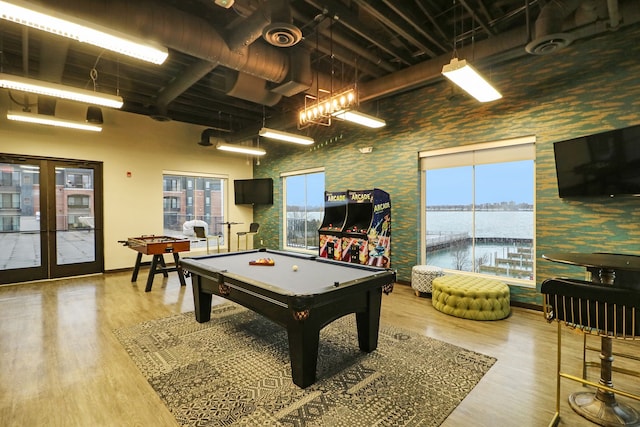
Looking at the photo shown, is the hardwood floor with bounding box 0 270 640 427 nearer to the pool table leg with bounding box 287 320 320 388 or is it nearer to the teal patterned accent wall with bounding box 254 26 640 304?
the pool table leg with bounding box 287 320 320 388

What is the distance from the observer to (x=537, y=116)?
414 centimetres

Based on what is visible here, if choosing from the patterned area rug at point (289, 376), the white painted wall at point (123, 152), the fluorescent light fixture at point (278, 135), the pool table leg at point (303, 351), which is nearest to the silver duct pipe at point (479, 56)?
the fluorescent light fixture at point (278, 135)

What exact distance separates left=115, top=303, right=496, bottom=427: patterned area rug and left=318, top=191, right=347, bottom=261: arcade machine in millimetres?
2407

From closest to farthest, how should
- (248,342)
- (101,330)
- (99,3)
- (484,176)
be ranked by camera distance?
1. (99,3)
2. (248,342)
3. (101,330)
4. (484,176)

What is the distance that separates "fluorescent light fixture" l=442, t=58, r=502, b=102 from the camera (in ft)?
9.07

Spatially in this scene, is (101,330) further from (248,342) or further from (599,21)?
(599,21)

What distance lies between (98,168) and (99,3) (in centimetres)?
498

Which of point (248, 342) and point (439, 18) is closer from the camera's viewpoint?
point (248, 342)

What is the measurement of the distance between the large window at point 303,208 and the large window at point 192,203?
6.79 ft

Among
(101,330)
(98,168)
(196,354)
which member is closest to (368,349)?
(196,354)

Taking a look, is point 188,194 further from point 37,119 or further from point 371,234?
point 371,234

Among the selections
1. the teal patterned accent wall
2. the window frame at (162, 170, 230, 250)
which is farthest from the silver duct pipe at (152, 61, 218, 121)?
the teal patterned accent wall

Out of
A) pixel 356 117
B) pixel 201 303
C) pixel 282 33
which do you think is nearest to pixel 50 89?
pixel 282 33

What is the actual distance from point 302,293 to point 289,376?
840 millimetres
